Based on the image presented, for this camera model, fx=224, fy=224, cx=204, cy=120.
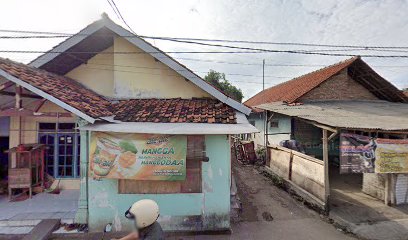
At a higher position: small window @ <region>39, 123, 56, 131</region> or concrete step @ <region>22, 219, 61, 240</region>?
small window @ <region>39, 123, 56, 131</region>

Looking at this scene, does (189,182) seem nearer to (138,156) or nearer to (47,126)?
(138,156)

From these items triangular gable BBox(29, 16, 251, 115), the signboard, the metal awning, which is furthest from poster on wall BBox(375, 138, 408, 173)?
the metal awning

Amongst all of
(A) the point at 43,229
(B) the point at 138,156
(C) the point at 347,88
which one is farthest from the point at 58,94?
(C) the point at 347,88

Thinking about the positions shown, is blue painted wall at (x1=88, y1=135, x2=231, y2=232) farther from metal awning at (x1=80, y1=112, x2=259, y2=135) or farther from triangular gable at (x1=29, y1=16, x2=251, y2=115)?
triangular gable at (x1=29, y1=16, x2=251, y2=115)

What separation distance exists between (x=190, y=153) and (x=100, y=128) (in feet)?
7.19

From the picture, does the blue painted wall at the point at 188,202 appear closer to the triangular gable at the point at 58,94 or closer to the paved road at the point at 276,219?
the paved road at the point at 276,219

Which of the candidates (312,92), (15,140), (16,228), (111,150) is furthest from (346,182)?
(15,140)

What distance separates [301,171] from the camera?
8336 millimetres

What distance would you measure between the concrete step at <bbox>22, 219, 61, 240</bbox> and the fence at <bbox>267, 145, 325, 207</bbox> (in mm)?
7349

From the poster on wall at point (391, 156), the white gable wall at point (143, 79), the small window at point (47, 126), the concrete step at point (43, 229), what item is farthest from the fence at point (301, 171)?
the small window at point (47, 126)

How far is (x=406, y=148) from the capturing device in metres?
6.64

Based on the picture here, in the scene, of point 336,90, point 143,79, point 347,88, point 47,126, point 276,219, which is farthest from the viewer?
point 347,88

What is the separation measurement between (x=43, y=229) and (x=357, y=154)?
335 inches

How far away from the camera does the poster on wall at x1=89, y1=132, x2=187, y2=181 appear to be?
5359 millimetres
